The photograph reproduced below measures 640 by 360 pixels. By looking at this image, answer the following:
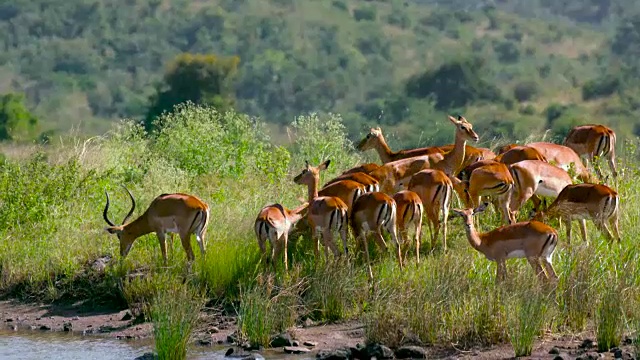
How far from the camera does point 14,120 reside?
113 ft

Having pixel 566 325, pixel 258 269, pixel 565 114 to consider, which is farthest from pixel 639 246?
pixel 565 114

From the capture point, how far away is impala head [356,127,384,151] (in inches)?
576

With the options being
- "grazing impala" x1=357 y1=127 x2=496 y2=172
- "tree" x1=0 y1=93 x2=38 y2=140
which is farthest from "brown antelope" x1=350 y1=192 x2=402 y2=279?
"tree" x1=0 y1=93 x2=38 y2=140

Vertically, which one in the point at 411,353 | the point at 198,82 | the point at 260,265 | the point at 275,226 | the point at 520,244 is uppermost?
the point at 198,82

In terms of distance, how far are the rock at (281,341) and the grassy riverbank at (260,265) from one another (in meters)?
0.09

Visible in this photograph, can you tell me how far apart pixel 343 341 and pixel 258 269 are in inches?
62.2

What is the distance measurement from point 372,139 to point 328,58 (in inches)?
1698

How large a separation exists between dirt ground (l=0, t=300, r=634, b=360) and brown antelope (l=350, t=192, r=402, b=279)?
38.0 inches

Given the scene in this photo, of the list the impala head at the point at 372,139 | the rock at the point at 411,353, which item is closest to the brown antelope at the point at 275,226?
the rock at the point at 411,353

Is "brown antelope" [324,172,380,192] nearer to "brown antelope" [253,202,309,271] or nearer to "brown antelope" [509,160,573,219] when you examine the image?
"brown antelope" [253,202,309,271]

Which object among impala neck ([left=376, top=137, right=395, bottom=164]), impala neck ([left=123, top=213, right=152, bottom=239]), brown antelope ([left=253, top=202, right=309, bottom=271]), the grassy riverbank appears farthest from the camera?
impala neck ([left=376, top=137, right=395, bottom=164])

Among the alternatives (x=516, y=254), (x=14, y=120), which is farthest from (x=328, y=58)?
(x=516, y=254)

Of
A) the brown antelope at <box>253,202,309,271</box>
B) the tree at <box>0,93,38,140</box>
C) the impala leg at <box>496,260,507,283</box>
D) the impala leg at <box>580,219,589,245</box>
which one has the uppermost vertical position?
the tree at <box>0,93,38,140</box>

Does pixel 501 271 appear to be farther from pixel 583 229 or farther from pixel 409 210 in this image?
pixel 583 229
